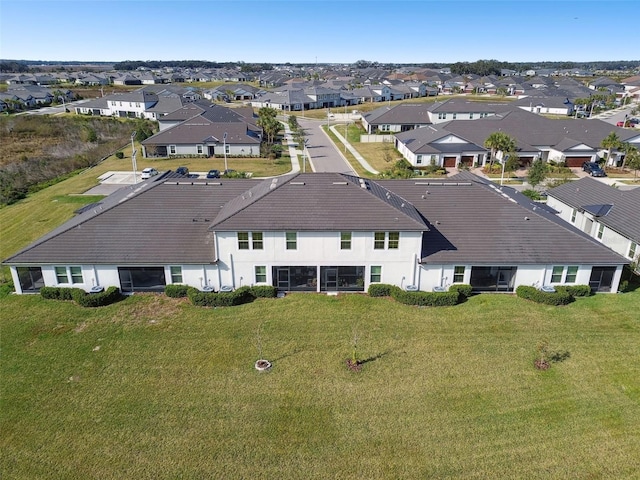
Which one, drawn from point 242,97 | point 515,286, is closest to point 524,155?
point 515,286

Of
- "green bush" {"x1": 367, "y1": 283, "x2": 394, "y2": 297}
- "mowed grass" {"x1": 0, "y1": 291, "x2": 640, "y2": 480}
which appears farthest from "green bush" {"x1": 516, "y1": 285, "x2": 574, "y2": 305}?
"green bush" {"x1": 367, "y1": 283, "x2": 394, "y2": 297}

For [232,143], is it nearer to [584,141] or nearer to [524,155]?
[524,155]

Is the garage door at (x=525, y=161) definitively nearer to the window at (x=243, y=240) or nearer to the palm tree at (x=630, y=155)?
the palm tree at (x=630, y=155)

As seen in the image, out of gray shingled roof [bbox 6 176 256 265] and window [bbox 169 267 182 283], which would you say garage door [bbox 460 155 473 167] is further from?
window [bbox 169 267 182 283]

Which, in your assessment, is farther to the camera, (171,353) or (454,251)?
(454,251)

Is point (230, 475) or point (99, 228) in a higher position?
point (99, 228)
